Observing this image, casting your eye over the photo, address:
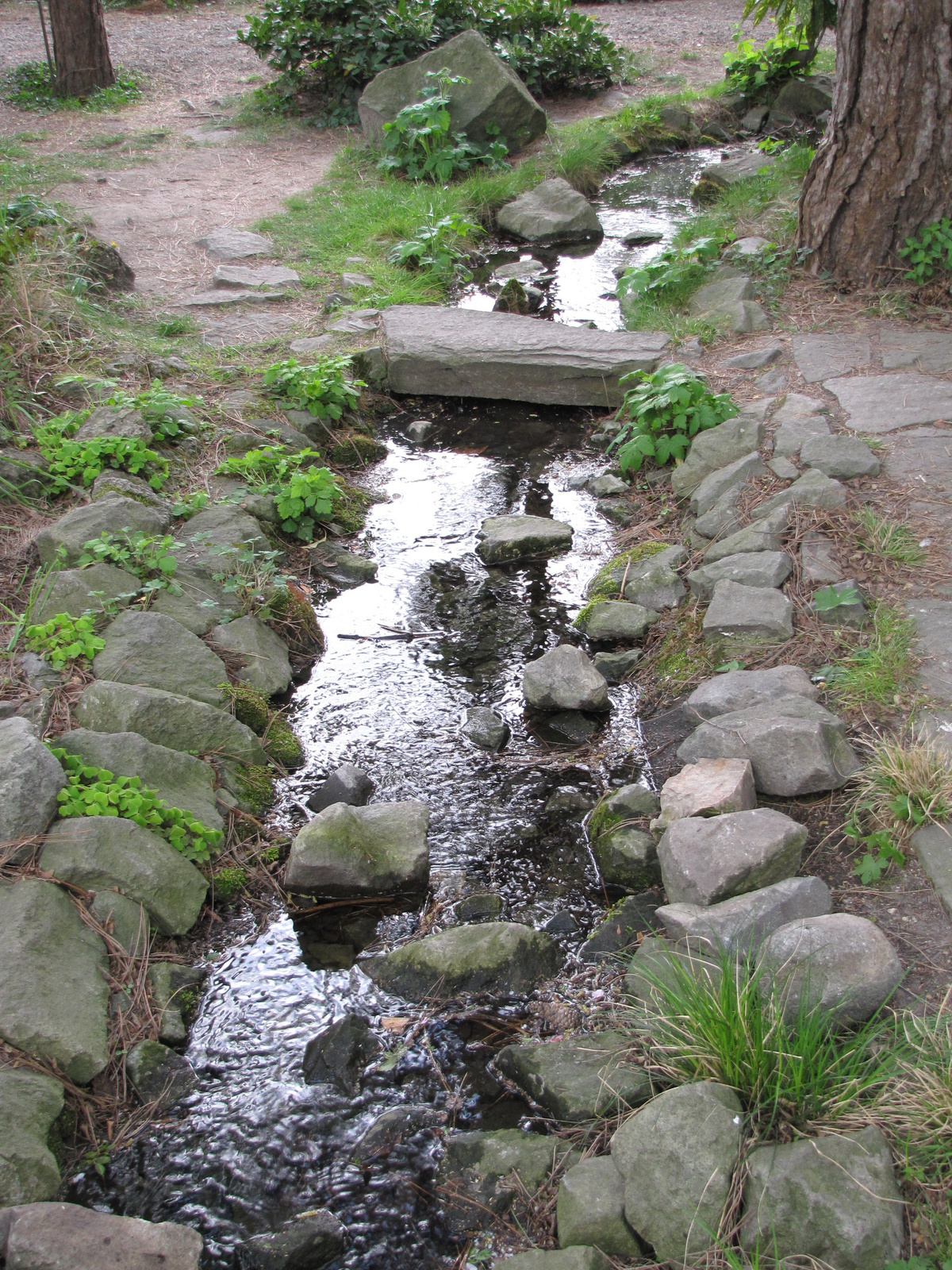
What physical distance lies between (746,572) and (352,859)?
5.85 ft

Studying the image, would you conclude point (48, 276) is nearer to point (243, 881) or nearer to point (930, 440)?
point (243, 881)

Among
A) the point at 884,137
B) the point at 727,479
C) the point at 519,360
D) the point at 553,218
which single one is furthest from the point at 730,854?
the point at 553,218

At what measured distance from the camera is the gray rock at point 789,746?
8.96 feet

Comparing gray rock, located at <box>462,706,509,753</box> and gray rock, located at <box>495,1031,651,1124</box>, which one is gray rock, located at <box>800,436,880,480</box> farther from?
gray rock, located at <box>495,1031,651,1124</box>

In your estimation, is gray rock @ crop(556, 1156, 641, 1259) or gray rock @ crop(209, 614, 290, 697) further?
gray rock @ crop(209, 614, 290, 697)

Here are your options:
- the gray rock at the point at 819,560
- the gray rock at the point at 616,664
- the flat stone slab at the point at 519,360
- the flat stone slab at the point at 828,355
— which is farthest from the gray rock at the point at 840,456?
the flat stone slab at the point at 519,360

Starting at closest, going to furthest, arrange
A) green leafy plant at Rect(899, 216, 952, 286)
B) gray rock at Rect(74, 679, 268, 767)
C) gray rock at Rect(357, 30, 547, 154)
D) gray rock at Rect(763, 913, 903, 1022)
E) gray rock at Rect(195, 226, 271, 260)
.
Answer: gray rock at Rect(763, 913, 903, 1022), gray rock at Rect(74, 679, 268, 767), green leafy plant at Rect(899, 216, 952, 286), gray rock at Rect(195, 226, 271, 260), gray rock at Rect(357, 30, 547, 154)

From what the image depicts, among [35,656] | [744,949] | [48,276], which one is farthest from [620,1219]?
[48,276]

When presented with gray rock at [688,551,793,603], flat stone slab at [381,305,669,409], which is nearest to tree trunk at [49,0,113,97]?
flat stone slab at [381,305,669,409]

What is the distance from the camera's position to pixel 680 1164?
190 cm

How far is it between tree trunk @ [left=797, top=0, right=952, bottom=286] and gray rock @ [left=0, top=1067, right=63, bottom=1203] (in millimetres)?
5304

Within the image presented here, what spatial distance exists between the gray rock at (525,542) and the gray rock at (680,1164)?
278 cm

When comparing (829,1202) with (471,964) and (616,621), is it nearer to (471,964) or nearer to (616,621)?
(471,964)

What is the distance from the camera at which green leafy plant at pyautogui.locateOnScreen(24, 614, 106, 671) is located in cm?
323
